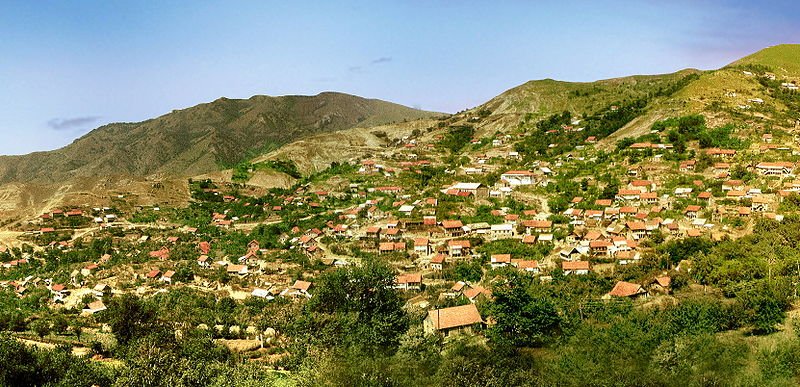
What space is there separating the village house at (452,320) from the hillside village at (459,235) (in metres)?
0.13

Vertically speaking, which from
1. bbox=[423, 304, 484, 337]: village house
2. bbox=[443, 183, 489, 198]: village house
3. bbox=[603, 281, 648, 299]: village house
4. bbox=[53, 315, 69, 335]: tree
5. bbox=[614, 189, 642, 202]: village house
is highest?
bbox=[443, 183, 489, 198]: village house

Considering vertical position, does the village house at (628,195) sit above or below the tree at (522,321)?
above

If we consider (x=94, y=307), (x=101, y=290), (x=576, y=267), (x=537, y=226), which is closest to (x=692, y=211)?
(x=537, y=226)

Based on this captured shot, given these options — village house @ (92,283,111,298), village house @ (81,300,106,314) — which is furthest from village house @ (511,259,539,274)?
village house @ (92,283,111,298)

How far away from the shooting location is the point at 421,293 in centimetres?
3741

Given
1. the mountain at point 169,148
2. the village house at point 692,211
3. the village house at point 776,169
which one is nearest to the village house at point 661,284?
the village house at point 692,211

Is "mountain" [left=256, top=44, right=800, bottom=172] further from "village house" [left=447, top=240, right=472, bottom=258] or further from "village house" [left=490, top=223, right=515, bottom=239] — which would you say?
"village house" [left=447, top=240, right=472, bottom=258]

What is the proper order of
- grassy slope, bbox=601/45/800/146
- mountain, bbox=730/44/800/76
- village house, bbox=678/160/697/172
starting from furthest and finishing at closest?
mountain, bbox=730/44/800/76
grassy slope, bbox=601/45/800/146
village house, bbox=678/160/697/172

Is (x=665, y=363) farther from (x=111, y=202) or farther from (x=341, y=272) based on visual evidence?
(x=111, y=202)

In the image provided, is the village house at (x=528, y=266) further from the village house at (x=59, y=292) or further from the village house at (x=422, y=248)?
the village house at (x=59, y=292)

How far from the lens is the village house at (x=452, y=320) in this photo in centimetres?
2847

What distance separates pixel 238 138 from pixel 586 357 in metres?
171

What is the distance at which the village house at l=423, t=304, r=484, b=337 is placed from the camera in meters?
28.5

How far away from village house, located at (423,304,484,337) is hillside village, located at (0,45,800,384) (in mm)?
127
